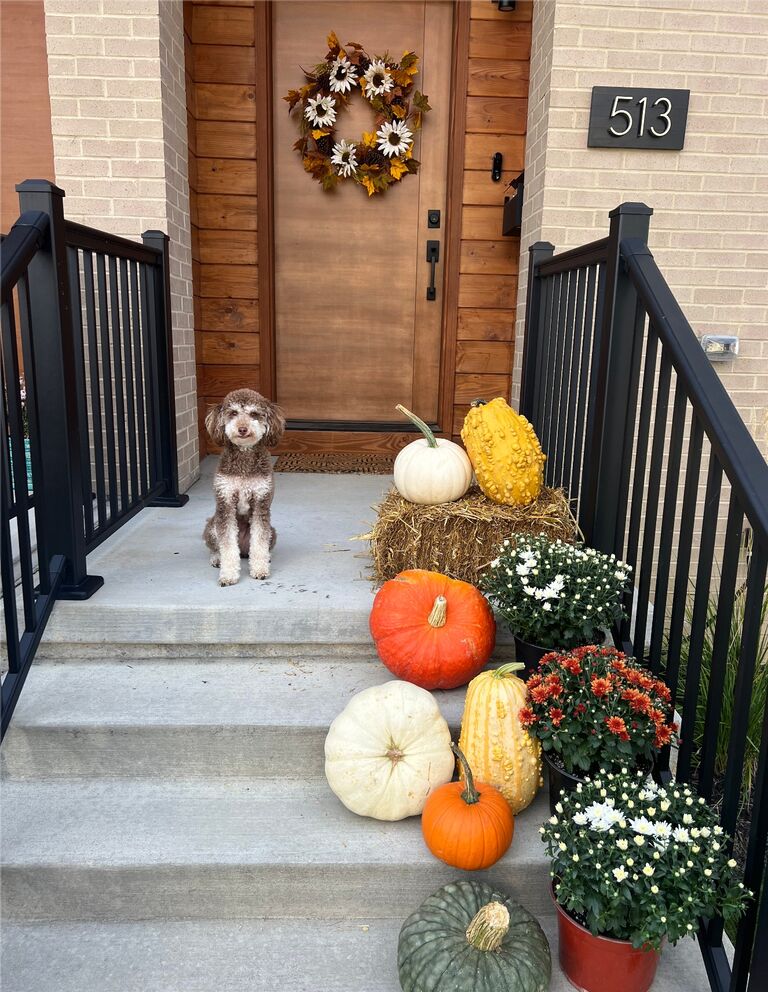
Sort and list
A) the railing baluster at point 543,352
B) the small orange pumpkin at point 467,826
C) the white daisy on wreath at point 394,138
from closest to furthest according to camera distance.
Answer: the small orange pumpkin at point 467,826, the railing baluster at point 543,352, the white daisy on wreath at point 394,138

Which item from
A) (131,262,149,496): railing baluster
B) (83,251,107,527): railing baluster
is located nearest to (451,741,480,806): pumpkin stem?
(83,251,107,527): railing baluster

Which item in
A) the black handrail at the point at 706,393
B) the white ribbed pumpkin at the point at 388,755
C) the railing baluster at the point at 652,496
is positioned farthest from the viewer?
the railing baluster at the point at 652,496

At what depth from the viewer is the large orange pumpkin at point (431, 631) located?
1.95 m

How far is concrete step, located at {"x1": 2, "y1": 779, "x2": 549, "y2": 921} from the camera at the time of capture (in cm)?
161

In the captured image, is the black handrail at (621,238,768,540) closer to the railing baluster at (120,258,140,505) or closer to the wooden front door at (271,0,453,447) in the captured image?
the railing baluster at (120,258,140,505)

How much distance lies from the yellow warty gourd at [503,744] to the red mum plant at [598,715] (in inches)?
2.3

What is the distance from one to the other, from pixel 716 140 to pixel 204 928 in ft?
12.3

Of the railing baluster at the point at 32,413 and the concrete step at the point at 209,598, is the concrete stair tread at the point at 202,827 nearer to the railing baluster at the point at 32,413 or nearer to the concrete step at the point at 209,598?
the concrete step at the point at 209,598

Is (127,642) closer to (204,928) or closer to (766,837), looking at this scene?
(204,928)

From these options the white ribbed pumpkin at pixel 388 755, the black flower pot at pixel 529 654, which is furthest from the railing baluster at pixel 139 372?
the black flower pot at pixel 529 654

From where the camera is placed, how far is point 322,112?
3.92 m

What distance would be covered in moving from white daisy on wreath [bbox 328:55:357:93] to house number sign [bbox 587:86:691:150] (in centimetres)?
138

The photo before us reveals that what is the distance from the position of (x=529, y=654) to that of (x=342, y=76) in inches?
136

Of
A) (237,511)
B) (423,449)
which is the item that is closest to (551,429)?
(423,449)
